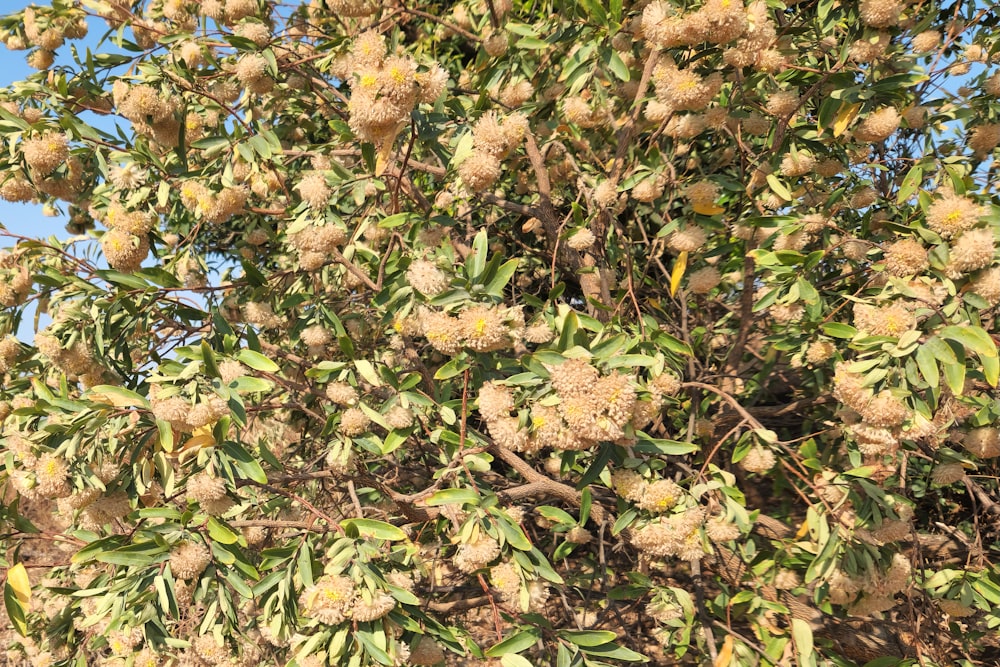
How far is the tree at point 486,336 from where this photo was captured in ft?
5.04

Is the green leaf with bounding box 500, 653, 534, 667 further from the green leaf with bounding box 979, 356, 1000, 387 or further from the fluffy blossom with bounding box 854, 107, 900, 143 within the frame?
the fluffy blossom with bounding box 854, 107, 900, 143

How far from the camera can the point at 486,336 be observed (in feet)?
4.81

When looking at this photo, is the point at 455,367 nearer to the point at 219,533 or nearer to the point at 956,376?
the point at 219,533

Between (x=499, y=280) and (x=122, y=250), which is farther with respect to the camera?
(x=122, y=250)

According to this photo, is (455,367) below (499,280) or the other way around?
below

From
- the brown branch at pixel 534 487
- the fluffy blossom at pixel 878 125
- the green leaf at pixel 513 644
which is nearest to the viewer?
the green leaf at pixel 513 644

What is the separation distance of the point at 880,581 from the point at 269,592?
5.61 ft

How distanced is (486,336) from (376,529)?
553 millimetres

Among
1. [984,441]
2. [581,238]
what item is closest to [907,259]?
[984,441]

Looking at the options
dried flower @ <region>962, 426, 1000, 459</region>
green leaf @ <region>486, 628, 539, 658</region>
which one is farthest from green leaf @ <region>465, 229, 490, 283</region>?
dried flower @ <region>962, 426, 1000, 459</region>

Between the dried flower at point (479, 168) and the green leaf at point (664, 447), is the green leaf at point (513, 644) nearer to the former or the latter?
the green leaf at point (664, 447)

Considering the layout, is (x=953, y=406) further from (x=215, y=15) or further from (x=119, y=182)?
(x=215, y=15)

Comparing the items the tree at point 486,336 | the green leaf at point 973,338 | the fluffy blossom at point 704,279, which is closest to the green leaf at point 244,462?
the tree at point 486,336

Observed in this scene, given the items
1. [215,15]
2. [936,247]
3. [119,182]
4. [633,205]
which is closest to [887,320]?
[936,247]
